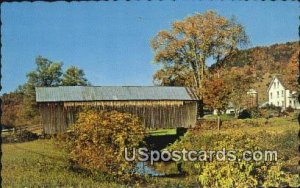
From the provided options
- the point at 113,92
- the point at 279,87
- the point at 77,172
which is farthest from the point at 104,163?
the point at 279,87

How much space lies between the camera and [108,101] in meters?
15.0

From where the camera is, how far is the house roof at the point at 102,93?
→ 14578 millimetres

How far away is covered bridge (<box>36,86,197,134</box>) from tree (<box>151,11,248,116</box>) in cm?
102

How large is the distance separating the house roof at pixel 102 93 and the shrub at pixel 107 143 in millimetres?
1948

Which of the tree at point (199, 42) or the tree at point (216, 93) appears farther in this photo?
the tree at point (216, 93)

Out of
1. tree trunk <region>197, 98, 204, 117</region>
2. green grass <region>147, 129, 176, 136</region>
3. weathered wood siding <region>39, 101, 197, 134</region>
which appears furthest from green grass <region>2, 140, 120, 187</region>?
tree trunk <region>197, 98, 204, 117</region>

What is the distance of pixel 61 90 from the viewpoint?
14.6m

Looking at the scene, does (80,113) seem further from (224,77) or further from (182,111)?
(224,77)

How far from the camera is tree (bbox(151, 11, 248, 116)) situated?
13945 millimetres

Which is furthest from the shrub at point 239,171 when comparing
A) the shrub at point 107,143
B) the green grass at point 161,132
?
the green grass at point 161,132

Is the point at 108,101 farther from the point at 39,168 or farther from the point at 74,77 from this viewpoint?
the point at 39,168

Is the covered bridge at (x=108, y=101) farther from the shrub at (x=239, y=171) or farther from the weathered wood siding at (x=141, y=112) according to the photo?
the shrub at (x=239, y=171)

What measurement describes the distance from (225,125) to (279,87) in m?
27.1

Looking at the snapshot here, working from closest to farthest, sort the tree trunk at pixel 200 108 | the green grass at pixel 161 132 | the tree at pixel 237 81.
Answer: the green grass at pixel 161 132
the tree trunk at pixel 200 108
the tree at pixel 237 81
